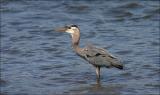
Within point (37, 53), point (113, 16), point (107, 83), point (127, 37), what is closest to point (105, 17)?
point (113, 16)

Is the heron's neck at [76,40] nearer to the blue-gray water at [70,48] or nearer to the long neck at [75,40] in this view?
the long neck at [75,40]

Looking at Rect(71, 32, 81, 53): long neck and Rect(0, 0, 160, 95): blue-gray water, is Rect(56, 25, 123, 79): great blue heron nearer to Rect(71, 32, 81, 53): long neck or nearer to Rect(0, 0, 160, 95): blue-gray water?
Rect(71, 32, 81, 53): long neck

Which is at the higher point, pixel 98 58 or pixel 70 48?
pixel 98 58

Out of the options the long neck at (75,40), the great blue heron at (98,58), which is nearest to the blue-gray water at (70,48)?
the great blue heron at (98,58)

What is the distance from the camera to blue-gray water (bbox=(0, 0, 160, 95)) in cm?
1255

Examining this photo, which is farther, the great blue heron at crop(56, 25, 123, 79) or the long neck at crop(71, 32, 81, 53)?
the long neck at crop(71, 32, 81, 53)

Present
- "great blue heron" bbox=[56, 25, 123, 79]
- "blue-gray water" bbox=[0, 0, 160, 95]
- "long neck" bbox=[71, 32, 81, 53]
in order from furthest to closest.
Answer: "long neck" bbox=[71, 32, 81, 53] → "great blue heron" bbox=[56, 25, 123, 79] → "blue-gray water" bbox=[0, 0, 160, 95]

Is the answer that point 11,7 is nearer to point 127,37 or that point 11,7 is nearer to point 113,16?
point 113,16

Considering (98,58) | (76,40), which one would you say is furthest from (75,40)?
(98,58)

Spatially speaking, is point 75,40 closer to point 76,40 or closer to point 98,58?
point 76,40

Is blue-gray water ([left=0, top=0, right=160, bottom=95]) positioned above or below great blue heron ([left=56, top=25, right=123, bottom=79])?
below

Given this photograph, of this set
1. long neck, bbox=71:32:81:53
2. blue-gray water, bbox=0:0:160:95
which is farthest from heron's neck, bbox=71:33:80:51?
blue-gray water, bbox=0:0:160:95

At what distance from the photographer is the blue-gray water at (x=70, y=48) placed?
12555 mm

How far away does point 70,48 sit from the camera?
1542cm
